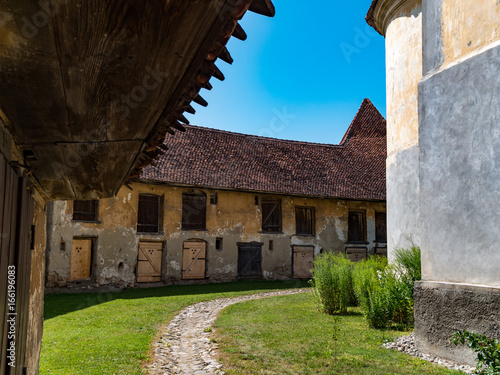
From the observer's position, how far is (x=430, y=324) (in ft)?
23.3

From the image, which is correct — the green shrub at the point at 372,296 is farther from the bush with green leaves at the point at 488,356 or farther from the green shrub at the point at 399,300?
the bush with green leaves at the point at 488,356

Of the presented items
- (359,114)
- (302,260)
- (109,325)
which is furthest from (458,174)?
(359,114)

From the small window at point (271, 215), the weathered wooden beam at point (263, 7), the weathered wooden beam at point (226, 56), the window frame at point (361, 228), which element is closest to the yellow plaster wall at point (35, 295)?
the weathered wooden beam at point (226, 56)

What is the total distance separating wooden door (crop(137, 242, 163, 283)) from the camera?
19.1 metres

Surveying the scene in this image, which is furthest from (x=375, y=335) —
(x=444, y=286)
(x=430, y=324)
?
(x=444, y=286)

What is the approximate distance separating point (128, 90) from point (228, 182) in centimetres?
1867

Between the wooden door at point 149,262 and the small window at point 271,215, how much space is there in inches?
222

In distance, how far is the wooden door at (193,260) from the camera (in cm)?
2019

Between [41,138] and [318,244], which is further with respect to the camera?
[318,244]

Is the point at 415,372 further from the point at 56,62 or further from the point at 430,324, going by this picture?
the point at 56,62

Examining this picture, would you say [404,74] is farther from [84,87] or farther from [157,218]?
[157,218]

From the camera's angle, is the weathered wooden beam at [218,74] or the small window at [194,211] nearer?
the weathered wooden beam at [218,74]

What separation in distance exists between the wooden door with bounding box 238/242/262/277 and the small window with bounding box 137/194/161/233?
429 cm

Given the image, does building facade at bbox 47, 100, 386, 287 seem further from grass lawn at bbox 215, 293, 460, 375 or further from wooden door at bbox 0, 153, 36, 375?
wooden door at bbox 0, 153, 36, 375
